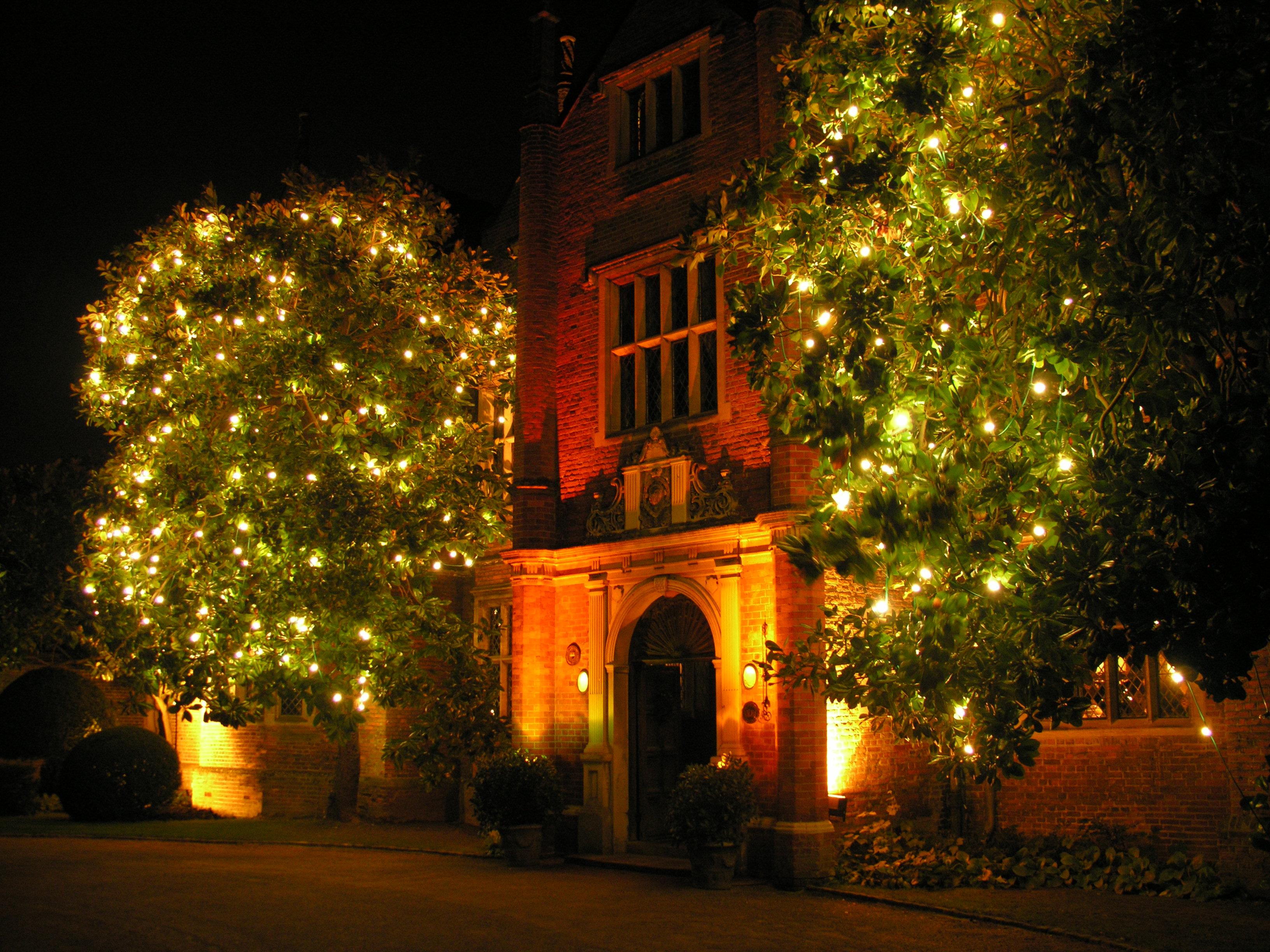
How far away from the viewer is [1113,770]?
11.4m

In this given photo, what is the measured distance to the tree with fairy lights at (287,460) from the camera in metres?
13.2

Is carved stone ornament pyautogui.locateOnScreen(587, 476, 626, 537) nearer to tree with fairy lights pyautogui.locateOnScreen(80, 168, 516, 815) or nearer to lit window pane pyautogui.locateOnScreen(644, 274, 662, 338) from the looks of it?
tree with fairy lights pyautogui.locateOnScreen(80, 168, 516, 815)

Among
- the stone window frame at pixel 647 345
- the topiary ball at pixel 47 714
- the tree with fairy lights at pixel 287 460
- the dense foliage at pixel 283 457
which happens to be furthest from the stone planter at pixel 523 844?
the topiary ball at pixel 47 714

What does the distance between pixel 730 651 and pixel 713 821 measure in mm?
2056

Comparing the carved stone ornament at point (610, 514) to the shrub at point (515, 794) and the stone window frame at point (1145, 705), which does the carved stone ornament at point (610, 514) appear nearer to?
the shrub at point (515, 794)

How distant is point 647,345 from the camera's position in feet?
48.0

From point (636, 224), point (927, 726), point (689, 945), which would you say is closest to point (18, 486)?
point (636, 224)

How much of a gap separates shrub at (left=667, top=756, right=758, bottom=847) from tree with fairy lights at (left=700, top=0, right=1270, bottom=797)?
12.0ft

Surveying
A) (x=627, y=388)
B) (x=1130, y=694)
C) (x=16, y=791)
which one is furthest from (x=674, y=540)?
(x=16, y=791)

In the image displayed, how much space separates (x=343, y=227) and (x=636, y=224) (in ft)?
12.8

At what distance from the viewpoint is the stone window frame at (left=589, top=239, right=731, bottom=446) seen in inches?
538

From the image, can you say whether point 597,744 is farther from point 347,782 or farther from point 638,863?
point 347,782

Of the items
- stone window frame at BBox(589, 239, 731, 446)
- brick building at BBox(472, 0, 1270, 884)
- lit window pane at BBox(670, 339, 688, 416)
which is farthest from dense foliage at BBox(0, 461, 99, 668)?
lit window pane at BBox(670, 339, 688, 416)

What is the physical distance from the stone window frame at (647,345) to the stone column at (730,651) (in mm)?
1920
